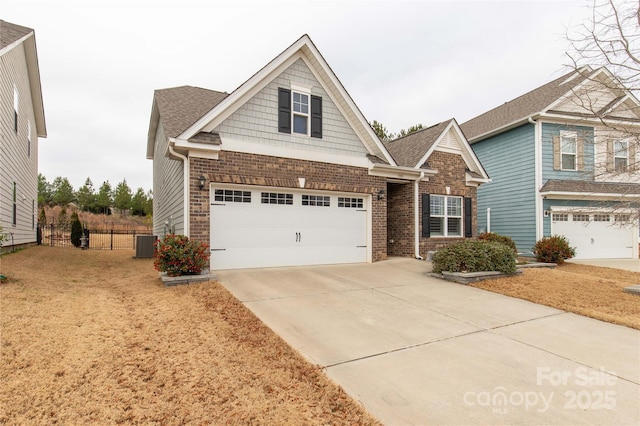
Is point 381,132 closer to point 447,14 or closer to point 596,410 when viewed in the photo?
point 447,14

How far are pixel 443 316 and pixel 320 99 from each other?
7.39m

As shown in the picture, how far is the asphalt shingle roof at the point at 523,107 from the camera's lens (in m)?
14.1

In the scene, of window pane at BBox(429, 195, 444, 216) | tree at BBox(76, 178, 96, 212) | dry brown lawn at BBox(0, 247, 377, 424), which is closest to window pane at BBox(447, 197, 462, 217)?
window pane at BBox(429, 195, 444, 216)

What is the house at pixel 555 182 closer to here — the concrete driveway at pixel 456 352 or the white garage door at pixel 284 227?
the white garage door at pixel 284 227

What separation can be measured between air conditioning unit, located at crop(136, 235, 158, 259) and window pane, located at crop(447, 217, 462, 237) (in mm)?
12783

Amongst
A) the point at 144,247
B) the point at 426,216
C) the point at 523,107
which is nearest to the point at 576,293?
the point at 426,216

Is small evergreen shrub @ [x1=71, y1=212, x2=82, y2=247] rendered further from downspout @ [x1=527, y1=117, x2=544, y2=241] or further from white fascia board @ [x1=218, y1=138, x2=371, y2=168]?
downspout @ [x1=527, y1=117, x2=544, y2=241]

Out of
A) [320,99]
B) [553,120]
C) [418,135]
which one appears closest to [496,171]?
[553,120]

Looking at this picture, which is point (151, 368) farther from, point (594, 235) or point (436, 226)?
point (594, 235)

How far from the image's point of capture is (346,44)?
14.3m

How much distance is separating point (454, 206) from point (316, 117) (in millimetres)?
7074

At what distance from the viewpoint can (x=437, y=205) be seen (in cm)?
1271

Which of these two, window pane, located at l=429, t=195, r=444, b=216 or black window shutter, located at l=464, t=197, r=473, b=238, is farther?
black window shutter, located at l=464, t=197, r=473, b=238

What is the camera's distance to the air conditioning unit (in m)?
13.7
